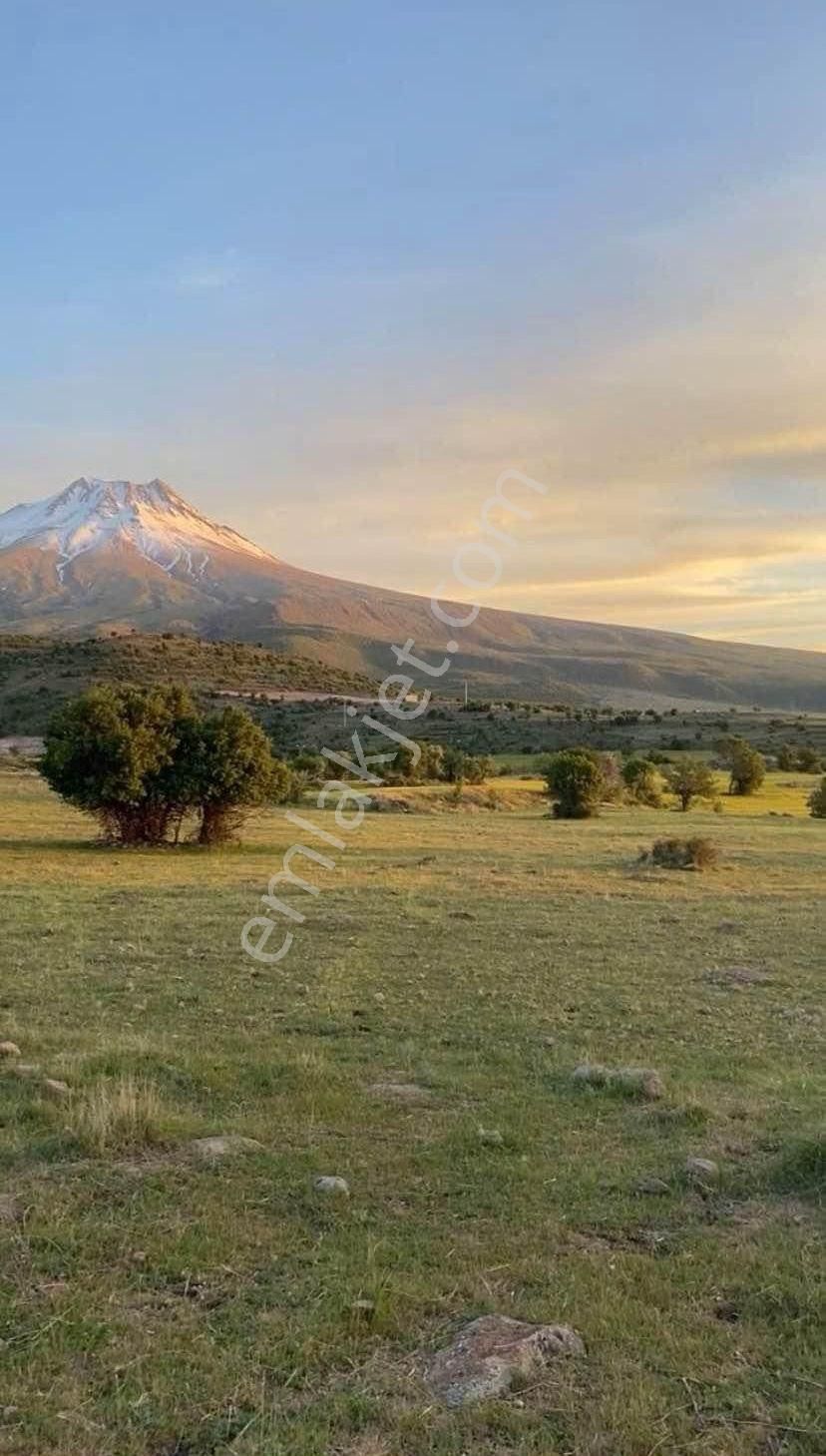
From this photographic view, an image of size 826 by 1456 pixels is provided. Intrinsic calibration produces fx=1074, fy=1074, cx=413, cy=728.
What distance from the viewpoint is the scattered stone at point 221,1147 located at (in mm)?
5949

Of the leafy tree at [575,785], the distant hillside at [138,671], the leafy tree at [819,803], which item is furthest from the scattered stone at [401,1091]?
the distant hillside at [138,671]

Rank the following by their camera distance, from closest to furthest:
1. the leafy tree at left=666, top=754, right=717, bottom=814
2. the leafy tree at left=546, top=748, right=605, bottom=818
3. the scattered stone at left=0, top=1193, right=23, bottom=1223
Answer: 1. the scattered stone at left=0, top=1193, right=23, bottom=1223
2. the leafy tree at left=546, top=748, right=605, bottom=818
3. the leafy tree at left=666, top=754, right=717, bottom=814

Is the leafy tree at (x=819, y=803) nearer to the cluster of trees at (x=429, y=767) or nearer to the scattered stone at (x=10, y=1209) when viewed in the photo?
the cluster of trees at (x=429, y=767)

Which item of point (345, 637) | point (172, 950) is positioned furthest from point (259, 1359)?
point (345, 637)

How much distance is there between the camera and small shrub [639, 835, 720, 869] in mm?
24008

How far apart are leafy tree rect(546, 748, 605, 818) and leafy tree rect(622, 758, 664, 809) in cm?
852

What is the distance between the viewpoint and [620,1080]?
7598 millimetres

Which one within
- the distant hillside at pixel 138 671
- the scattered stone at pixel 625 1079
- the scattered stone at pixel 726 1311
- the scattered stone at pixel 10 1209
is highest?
the distant hillside at pixel 138 671

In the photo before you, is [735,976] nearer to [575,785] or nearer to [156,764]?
[156,764]

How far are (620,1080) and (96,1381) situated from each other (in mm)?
4602

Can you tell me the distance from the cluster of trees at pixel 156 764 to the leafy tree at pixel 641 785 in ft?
84.9

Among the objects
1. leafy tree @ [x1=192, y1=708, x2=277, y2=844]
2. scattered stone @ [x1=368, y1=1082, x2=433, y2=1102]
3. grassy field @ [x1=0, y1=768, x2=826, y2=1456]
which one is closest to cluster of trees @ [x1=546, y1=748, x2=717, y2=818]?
leafy tree @ [x1=192, y1=708, x2=277, y2=844]

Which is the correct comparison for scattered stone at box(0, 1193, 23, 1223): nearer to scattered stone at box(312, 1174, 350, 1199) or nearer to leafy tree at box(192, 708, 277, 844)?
scattered stone at box(312, 1174, 350, 1199)

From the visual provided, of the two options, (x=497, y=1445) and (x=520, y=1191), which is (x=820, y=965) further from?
(x=497, y=1445)
